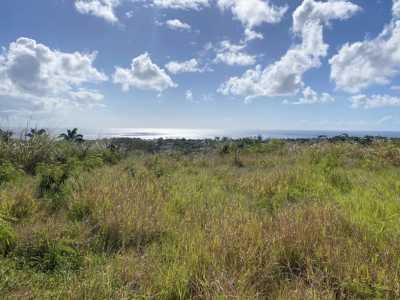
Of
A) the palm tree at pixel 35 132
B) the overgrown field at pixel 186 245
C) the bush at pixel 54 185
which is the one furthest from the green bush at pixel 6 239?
the palm tree at pixel 35 132

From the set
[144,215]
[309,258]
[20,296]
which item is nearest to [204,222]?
[144,215]

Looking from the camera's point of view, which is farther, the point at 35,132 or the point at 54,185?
the point at 35,132

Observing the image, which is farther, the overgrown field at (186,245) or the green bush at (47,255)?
the green bush at (47,255)

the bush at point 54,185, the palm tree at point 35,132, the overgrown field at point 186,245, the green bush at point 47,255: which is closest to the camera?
the overgrown field at point 186,245

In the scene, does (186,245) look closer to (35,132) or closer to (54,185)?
(54,185)

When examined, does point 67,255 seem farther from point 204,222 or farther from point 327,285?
point 327,285

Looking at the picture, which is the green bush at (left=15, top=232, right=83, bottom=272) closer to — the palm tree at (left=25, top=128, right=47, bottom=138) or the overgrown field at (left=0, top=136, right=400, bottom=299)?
the overgrown field at (left=0, top=136, right=400, bottom=299)

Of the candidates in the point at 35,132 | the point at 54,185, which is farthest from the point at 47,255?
the point at 35,132

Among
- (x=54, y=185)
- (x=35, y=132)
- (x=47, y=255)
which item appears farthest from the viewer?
(x=35, y=132)

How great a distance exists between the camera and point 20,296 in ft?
7.09

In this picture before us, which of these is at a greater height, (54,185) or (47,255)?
(54,185)

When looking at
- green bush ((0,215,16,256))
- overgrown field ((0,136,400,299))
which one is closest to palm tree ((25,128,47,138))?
overgrown field ((0,136,400,299))

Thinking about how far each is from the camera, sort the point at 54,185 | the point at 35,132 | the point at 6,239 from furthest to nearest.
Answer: the point at 35,132 → the point at 54,185 → the point at 6,239

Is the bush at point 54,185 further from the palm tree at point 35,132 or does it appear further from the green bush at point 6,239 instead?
the palm tree at point 35,132
